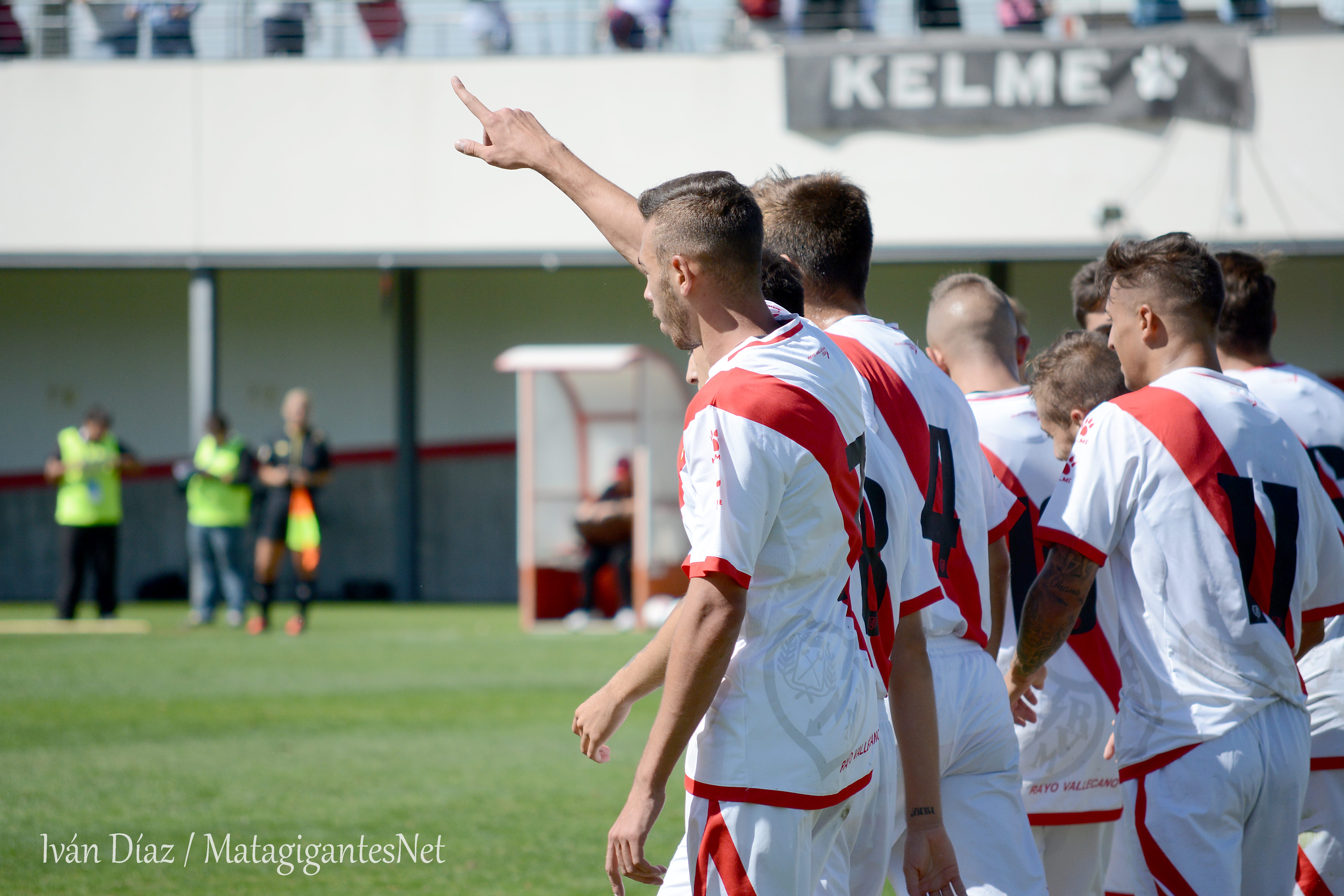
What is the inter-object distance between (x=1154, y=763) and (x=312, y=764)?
5222 mm

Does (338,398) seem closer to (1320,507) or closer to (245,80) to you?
(245,80)

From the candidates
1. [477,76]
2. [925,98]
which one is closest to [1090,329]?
[925,98]

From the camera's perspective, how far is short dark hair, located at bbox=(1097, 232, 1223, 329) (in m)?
3.14

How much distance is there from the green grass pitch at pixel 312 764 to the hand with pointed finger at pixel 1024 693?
79.8 inches

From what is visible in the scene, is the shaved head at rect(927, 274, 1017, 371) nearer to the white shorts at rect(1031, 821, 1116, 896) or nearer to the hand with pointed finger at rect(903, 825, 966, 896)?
the white shorts at rect(1031, 821, 1116, 896)

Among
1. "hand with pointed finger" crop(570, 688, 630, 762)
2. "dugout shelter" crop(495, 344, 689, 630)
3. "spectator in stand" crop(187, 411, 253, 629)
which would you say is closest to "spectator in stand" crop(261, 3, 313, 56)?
"dugout shelter" crop(495, 344, 689, 630)

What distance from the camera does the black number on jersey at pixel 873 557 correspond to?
2643 mm

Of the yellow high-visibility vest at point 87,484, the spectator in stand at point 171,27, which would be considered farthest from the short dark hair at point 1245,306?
the spectator in stand at point 171,27

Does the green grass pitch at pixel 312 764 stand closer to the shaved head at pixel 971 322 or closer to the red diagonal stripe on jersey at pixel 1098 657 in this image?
the red diagonal stripe on jersey at pixel 1098 657

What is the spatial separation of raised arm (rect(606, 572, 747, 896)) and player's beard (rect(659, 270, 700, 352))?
0.51m

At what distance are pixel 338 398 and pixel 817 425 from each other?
1893 cm

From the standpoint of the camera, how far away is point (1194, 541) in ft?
9.76

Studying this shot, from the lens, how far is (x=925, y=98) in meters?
16.8

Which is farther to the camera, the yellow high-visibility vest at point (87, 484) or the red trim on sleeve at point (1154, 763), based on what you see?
the yellow high-visibility vest at point (87, 484)
